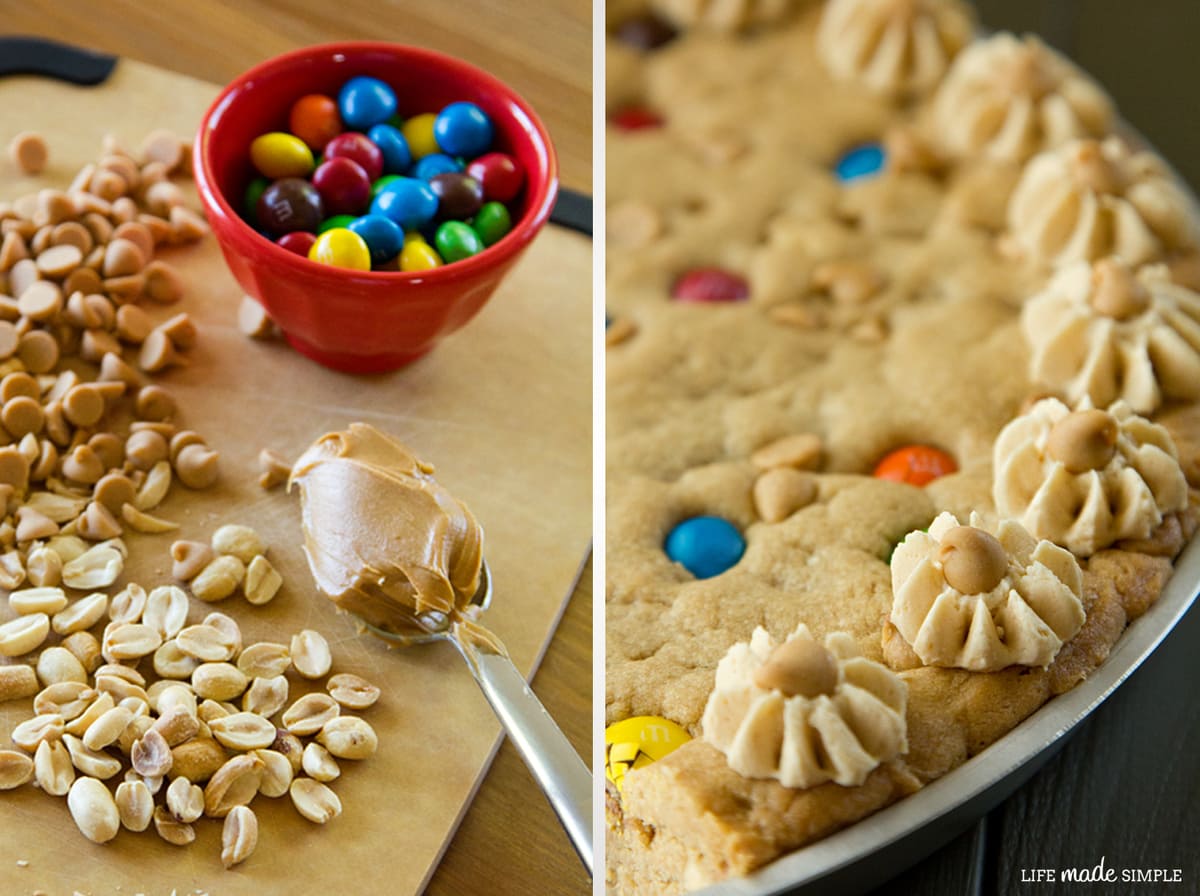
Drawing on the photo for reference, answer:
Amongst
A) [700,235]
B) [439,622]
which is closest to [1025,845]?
[439,622]

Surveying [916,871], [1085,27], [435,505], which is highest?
[1085,27]

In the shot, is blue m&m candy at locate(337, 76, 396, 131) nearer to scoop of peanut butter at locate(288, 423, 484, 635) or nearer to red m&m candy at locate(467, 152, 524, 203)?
red m&m candy at locate(467, 152, 524, 203)

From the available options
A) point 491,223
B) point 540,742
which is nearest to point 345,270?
point 491,223

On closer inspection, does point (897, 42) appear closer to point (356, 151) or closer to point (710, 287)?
point (710, 287)

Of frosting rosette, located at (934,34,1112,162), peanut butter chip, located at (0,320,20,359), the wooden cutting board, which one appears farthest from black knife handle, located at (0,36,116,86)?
frosting rosette, located at (934,34,1112,162)

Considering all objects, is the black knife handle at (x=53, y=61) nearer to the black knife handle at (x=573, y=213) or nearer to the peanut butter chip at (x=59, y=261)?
the peanut butter chip at (x=59, y=261)

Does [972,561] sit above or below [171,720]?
above

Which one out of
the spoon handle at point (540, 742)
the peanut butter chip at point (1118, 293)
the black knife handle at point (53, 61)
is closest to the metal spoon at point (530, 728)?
the spoon handle at point (540, 742)

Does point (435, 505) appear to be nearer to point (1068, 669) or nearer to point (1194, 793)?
point (1068, 669)
